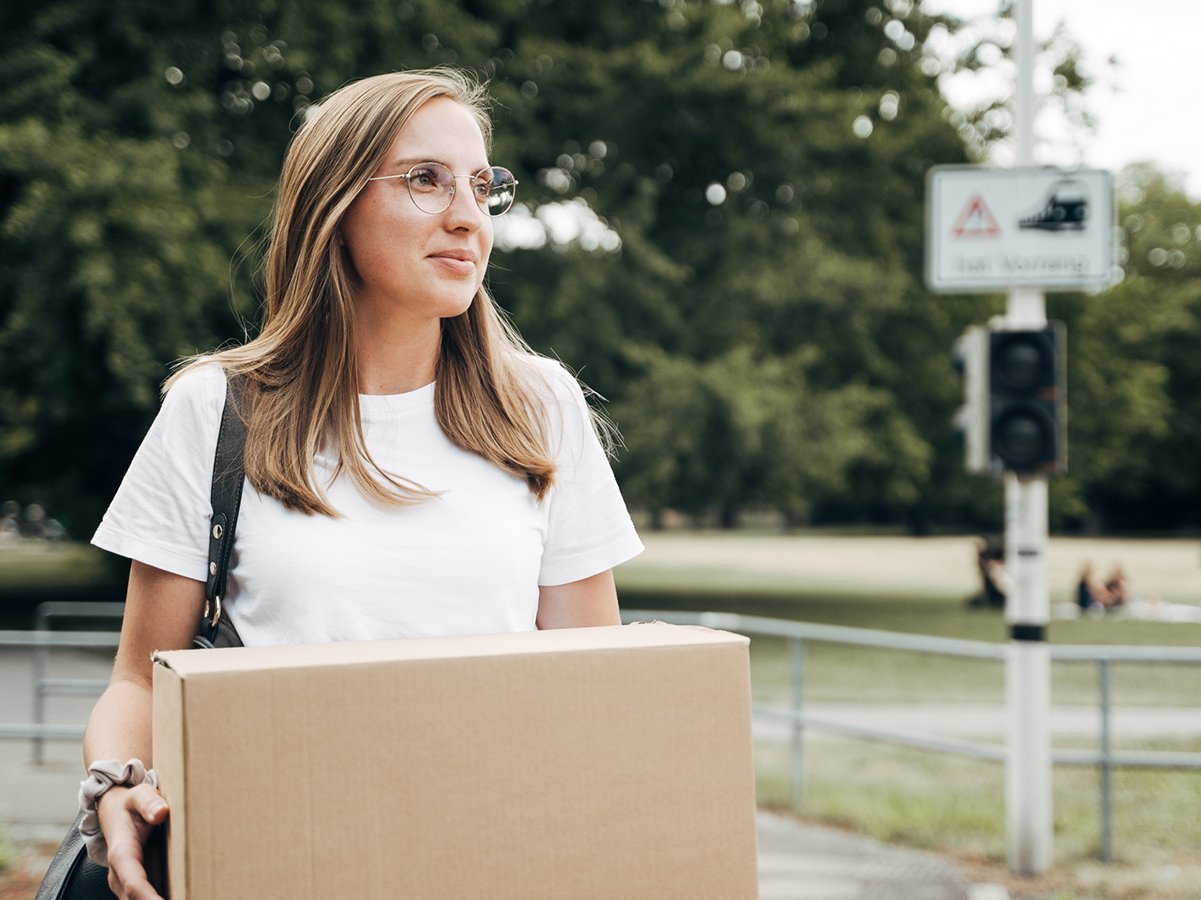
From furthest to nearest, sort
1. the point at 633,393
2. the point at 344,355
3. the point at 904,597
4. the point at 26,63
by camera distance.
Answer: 1. the point at 904,597
2. the point at 633,393
3. the point at 26,63
4. the point at 344,355

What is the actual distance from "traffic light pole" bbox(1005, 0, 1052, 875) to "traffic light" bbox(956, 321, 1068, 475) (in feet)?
0.30

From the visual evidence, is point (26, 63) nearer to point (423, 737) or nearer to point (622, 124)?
point (622, 124)

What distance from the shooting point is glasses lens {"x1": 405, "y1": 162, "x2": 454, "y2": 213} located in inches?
70.7

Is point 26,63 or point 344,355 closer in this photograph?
point 344,355

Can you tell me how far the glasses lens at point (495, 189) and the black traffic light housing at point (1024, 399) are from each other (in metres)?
5.12

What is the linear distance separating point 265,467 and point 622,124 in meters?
16.6

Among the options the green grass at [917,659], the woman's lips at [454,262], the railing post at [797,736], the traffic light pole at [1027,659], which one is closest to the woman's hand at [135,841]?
the woman's lips at [454,262]

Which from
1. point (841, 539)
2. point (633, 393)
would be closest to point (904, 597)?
point (633, 393)

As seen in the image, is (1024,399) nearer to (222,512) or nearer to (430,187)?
(430,187)

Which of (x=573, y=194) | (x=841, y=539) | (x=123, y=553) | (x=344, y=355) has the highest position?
(x=573, y=194)

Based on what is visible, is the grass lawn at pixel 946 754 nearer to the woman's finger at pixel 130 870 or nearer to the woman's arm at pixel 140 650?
the woman's arm at pixel 140 650

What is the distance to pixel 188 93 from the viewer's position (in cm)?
1396

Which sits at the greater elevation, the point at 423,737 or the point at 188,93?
the point at 188,93

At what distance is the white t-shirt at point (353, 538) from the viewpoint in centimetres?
167
